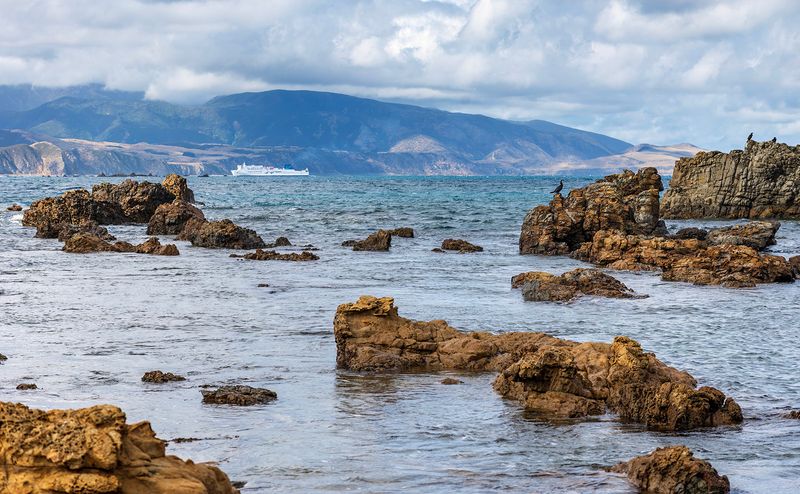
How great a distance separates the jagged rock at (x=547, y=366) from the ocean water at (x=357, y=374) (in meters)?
0.39

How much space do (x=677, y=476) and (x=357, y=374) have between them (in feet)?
24.8

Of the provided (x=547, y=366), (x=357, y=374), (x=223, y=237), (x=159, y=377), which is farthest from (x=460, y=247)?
(x=547, y=366)

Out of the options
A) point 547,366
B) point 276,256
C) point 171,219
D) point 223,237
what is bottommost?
point 276,256

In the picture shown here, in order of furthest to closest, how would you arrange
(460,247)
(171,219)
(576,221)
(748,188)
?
1. (748,188)
2. (171,219)
3. (460,247)
4. (576,221)

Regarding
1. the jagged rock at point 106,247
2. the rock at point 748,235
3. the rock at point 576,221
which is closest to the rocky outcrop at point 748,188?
the rock at point 748,235

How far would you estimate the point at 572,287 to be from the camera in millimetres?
26812

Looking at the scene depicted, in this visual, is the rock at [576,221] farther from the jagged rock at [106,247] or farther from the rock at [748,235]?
the jagged rock at [106,247]

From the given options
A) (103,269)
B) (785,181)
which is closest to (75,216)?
(103,269)

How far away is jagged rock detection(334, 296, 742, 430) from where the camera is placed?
1366 cm

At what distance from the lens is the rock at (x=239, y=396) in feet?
47.5

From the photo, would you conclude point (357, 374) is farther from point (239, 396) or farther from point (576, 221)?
point (576, 221)

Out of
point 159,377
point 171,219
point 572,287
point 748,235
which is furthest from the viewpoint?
point 171,219

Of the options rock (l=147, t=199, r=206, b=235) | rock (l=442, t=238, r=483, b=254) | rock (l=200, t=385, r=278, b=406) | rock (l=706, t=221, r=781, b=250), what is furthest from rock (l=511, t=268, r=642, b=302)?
rock (l=147, t=199, r=206, b=235)

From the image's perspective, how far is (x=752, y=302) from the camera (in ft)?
86.5
